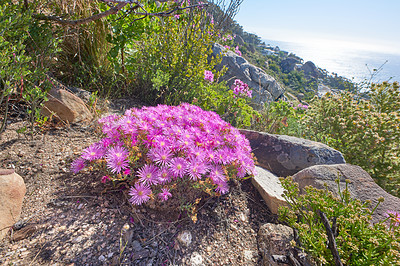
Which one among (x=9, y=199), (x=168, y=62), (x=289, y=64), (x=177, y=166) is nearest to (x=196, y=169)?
(x=177, y=166)

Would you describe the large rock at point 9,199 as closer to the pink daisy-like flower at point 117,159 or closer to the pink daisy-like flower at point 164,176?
the pink daisy-like flower at point 117,159

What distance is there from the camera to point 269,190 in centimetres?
215

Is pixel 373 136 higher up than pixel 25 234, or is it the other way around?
pixel 373 136

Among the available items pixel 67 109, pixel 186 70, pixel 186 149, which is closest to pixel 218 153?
pixel 186 149

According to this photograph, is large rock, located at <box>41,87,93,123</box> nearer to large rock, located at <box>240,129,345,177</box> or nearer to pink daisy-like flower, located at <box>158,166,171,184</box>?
pink daisy-like flower, located at <box>158,166,171,184</box>

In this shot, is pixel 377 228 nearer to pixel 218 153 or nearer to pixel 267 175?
pixel 218 153

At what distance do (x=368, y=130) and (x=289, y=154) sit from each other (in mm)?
1192

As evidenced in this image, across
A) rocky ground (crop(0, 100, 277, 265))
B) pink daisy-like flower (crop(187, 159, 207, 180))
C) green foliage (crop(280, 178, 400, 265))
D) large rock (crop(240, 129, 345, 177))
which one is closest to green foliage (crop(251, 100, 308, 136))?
large rock (crop(240, 129, 345, 177))

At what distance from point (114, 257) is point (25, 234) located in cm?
60

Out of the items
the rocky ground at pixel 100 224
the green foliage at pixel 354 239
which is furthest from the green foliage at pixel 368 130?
the green foliage at pixel 354 239

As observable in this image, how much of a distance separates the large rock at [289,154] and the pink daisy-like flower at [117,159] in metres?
1.83

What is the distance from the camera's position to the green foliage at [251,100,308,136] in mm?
3852

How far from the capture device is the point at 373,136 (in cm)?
279

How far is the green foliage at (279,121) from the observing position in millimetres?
3852
